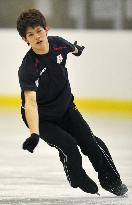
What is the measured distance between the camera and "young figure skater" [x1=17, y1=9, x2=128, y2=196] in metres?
4.85

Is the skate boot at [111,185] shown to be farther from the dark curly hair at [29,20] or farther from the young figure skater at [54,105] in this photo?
the dark curly hair at [29,20]

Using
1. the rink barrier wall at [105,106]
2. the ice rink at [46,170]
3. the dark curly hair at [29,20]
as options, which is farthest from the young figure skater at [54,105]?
the rink barrier wall at [105,106]

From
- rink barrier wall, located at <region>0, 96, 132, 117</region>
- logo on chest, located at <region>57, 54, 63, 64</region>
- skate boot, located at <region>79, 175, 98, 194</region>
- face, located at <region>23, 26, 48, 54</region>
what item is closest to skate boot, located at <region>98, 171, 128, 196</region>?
skate boot, located at <region>79, 175, 98, 194</region>

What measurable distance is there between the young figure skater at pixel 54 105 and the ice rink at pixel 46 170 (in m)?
0.25

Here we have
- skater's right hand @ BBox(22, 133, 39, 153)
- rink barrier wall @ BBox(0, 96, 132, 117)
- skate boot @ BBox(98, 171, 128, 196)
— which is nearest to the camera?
skater's right hand @ BBox(22, 133, 39, 153)

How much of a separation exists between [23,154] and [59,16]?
559 centimetres

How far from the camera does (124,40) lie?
1255cm

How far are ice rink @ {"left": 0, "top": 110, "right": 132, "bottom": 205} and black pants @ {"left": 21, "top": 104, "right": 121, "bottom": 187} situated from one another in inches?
8.8

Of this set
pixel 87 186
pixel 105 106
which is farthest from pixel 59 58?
pixel 105 106

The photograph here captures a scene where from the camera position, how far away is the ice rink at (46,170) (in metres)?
5.36

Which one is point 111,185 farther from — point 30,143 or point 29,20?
point 29,20

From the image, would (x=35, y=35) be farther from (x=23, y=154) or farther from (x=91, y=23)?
(x=91, y=23)

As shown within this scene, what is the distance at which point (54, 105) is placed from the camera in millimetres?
5039

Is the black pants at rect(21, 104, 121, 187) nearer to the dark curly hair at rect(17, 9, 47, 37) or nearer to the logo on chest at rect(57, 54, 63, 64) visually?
the logo on chest at rect(57, 54, 63, 64)
